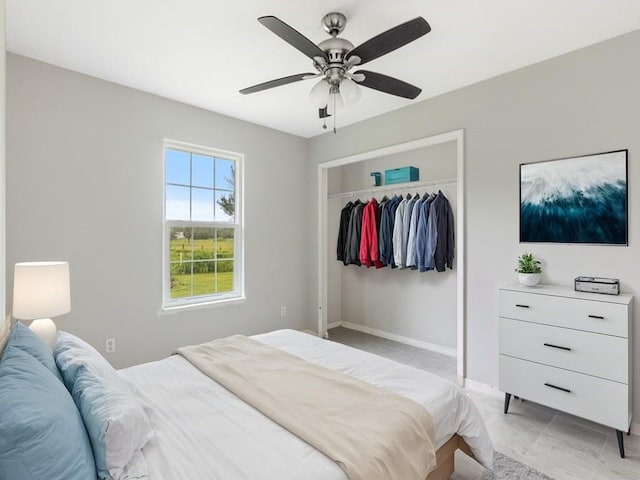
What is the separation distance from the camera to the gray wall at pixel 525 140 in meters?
2.21

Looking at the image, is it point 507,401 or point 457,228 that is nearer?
point 507,401

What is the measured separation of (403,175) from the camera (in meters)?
3.99

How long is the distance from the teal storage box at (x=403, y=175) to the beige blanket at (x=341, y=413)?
273 cm

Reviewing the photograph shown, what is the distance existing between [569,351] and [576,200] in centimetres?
106

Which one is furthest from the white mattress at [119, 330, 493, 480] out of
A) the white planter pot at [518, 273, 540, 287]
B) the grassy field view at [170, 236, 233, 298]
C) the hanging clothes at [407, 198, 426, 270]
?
the hanging clothes at [407, 198, 426, 270]

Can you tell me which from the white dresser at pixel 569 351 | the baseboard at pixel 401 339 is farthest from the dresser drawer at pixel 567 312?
the baseboard at pixel 401 339

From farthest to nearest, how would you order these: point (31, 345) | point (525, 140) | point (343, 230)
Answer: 1. point (343, 230)
2. point (525, 140)
3. point (31, 345)

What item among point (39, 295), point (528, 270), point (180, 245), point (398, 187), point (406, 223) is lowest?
point (39, 295)

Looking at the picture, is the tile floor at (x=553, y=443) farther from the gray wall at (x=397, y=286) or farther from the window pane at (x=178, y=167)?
the window pane at (x=178, y=167)

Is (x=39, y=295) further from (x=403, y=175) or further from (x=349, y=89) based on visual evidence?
(x=403, y=175)

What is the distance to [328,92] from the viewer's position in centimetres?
199

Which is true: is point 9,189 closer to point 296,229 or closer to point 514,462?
point 296,229

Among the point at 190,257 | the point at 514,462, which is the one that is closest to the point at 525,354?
the point at 514,462

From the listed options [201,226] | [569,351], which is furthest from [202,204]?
[569,351]
